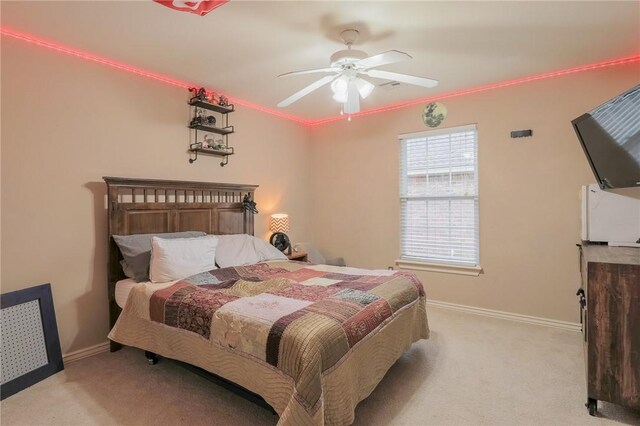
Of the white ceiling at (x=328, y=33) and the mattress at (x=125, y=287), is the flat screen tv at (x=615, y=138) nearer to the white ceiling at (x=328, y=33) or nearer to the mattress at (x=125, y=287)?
the white ceiling at (x=328, y=33)

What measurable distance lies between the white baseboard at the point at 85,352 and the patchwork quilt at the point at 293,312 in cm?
96

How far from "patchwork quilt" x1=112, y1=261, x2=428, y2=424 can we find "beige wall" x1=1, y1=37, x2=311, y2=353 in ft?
3.06

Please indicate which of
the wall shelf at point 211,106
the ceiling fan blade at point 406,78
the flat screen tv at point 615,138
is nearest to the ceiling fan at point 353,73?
the ceiling fan blade at point 406,78

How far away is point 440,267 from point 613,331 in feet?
6.87

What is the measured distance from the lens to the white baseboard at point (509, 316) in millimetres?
3229

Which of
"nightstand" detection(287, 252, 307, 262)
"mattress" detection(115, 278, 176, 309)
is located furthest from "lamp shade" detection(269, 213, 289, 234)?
"mattress" detection(115, 278, 176, 309)

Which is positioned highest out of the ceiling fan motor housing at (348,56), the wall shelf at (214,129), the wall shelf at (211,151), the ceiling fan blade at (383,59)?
the ceiling fan motor housing at (348,56)

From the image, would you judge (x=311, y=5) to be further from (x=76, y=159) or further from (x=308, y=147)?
(x=308, y=147)

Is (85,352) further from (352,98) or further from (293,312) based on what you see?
(352,98)

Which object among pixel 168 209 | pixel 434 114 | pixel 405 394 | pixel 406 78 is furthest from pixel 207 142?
pixel 405 394

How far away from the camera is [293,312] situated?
5.98ft

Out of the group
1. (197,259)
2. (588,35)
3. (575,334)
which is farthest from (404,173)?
(197,259)

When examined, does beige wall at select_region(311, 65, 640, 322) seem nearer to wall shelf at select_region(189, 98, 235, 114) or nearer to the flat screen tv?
the flat screen tv

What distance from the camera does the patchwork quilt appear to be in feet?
5.09
